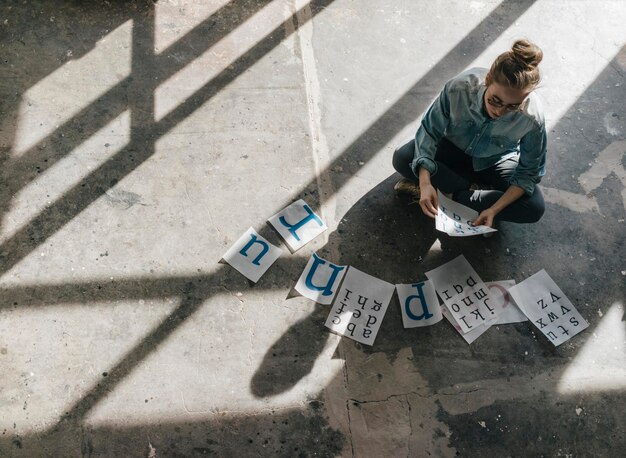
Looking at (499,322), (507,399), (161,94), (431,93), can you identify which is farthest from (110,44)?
(507,399)

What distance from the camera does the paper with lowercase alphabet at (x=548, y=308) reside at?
2664 millimetres

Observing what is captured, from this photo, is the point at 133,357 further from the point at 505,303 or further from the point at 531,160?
the point at 531,160

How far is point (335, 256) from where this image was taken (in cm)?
275

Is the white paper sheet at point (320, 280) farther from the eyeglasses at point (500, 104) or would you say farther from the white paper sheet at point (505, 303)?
the eyeglasses at point (500, 104)

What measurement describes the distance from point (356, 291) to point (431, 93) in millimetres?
1394

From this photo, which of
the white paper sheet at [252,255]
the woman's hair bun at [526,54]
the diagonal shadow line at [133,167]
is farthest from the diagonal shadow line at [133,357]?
the woman's hair bun at [526,54]

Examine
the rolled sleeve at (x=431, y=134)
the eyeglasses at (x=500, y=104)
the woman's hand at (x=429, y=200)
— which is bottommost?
the woman's hand at (x=429, y=200)

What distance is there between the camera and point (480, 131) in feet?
8.23

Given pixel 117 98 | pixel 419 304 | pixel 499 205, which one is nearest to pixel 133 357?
pixel 419 304

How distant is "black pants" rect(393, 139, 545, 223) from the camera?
8.78ft

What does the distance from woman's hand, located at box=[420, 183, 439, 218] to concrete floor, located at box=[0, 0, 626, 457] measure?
1.10ft

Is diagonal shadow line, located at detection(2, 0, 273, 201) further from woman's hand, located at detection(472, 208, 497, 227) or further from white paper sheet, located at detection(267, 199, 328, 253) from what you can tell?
woman's hand, located at detection(472, 208, 497, 227)

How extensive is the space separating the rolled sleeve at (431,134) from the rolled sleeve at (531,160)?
14.2 inches

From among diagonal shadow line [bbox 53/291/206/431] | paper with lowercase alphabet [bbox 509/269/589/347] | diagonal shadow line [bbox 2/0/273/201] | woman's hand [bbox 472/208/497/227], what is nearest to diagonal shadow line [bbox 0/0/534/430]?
diagonal shadow line [bbox 53/291/206/431]
